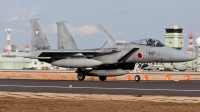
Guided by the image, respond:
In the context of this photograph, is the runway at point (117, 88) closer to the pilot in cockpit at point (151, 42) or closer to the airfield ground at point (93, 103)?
the airfield ground at point (93, 103)

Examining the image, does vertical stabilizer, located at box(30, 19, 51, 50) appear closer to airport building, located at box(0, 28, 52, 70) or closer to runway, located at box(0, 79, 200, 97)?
runway, located at box(0, 79, 200, 97)

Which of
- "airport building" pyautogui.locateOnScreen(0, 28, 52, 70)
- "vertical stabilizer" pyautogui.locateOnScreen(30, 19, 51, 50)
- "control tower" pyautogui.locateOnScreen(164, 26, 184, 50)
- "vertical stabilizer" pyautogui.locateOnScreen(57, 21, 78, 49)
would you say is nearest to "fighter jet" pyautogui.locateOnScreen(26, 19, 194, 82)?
"vertical stabilizer" pyautogui.locateOnScreen(30, 19, 51, 50)

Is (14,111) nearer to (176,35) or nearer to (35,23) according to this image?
(35,23)

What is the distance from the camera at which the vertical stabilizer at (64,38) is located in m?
39.7

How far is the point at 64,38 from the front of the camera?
130 ft

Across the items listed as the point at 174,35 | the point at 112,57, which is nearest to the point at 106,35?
the point at 112,57

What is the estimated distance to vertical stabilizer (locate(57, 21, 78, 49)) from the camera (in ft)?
130

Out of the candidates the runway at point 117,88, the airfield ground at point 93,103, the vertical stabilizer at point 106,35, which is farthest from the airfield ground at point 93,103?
the vertical stabilizer at point 106,35

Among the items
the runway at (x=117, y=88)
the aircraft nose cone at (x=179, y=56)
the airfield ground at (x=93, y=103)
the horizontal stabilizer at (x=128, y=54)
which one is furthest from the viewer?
the horizontal stabilizer at (x=128, y=54)

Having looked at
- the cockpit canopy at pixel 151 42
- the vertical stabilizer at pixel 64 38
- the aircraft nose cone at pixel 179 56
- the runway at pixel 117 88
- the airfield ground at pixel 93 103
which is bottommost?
the airfield ground at pixel 93 103

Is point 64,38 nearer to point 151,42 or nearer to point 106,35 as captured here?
point 106,35

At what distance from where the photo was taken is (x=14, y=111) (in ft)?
48.6

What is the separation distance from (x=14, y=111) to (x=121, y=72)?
19.1 metres

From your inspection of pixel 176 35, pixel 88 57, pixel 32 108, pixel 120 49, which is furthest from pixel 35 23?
pixel 176 35
